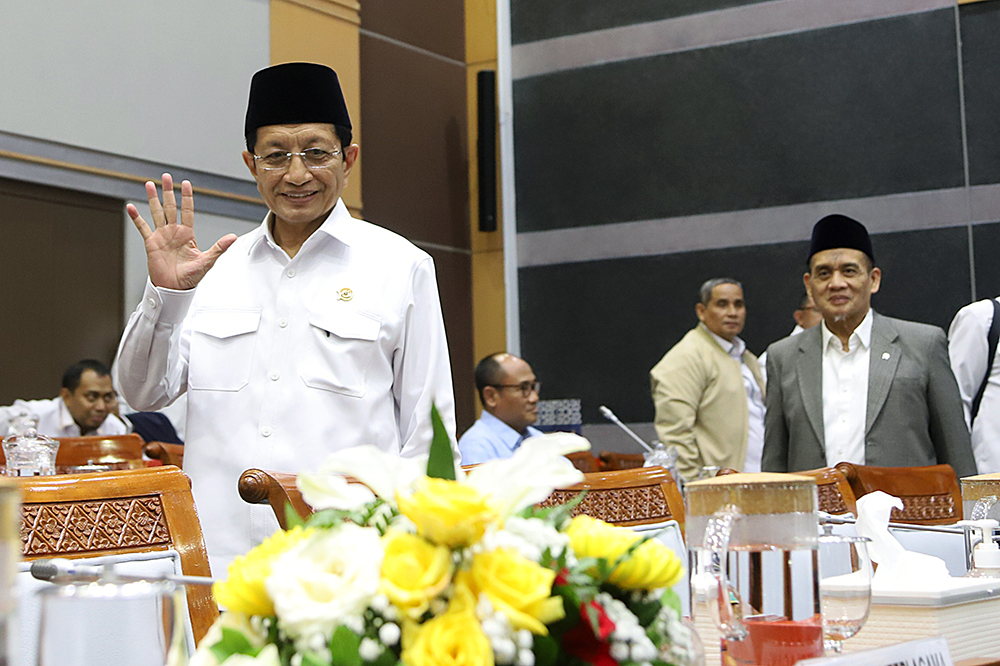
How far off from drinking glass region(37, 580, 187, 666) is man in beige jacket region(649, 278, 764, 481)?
475 cm

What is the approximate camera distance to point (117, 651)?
0.61 meters

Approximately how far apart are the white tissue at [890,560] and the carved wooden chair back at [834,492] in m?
0.78

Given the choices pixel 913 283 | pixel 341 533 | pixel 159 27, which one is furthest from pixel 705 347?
pixel 341 533

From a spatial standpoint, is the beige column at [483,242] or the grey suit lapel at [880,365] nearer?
the grey suit lapel at [880,365]

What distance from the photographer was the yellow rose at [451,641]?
1.83ft

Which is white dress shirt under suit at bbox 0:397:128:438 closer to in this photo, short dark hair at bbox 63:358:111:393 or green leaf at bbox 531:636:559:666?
short dark hair at bbox 63:358:111:393

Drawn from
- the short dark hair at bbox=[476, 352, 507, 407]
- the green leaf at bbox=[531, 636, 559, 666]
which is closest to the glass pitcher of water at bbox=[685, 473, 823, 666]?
the green leaf at bbox=[531, 636, 559, 666]

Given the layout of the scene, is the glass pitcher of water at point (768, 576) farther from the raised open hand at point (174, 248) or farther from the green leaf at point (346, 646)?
the raised open hand at point (174, 248)

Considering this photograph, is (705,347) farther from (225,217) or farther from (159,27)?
(159,27)

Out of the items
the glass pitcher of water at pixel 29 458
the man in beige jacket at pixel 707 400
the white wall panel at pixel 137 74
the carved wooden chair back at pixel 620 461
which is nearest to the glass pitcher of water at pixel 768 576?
the glass pitcher of water at pixel 29 458

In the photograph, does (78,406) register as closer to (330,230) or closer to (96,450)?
(96,450)

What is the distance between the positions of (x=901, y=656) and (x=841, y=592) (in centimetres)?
9

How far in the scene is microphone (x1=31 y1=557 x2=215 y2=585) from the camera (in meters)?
0.67

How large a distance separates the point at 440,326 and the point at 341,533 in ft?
5.12
